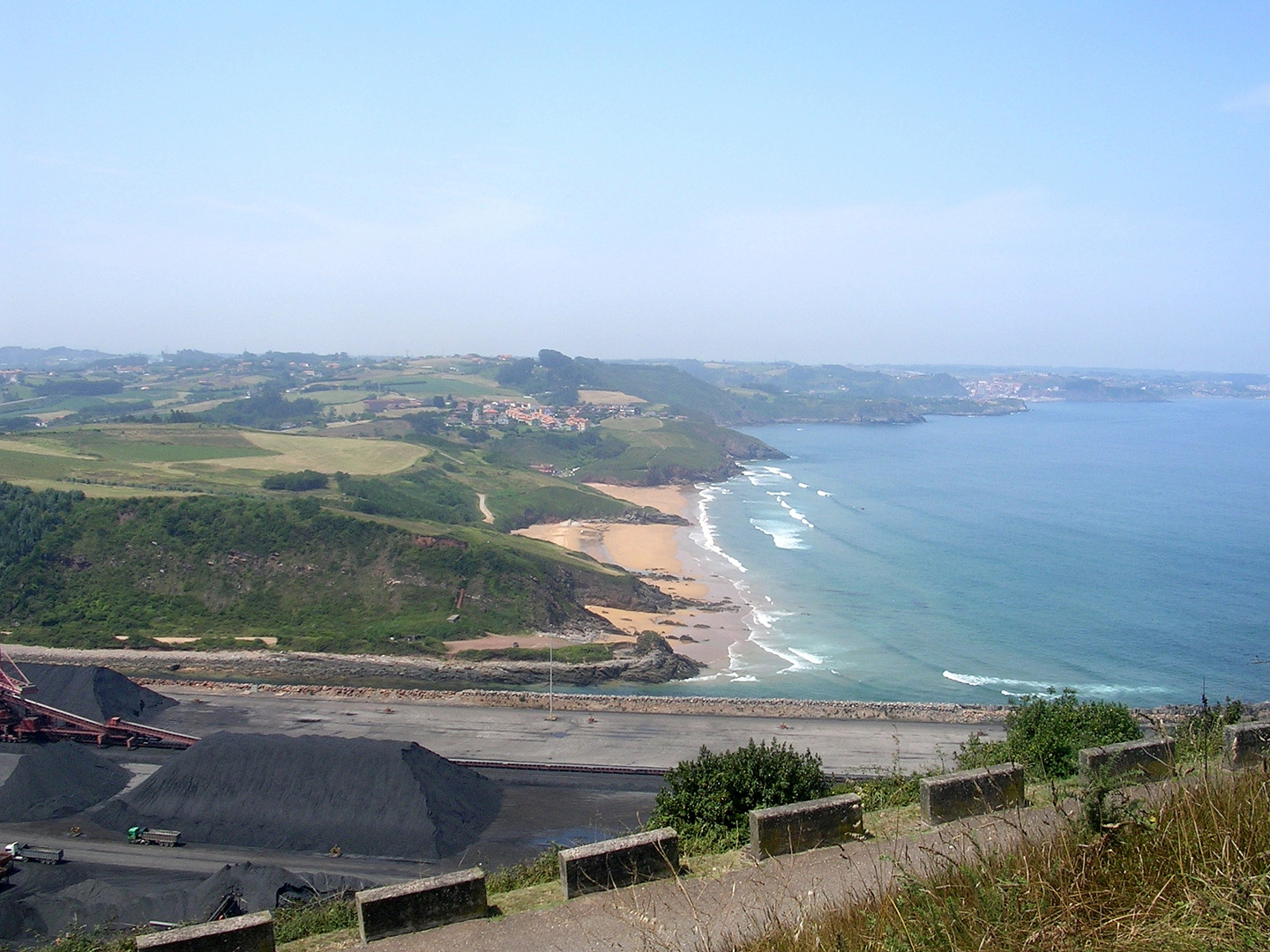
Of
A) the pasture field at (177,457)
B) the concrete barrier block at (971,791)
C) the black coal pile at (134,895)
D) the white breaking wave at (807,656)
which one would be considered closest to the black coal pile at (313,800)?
the black coal pile at (134,895)

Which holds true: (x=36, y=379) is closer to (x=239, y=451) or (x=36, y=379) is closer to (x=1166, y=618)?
(x=239, y=451)

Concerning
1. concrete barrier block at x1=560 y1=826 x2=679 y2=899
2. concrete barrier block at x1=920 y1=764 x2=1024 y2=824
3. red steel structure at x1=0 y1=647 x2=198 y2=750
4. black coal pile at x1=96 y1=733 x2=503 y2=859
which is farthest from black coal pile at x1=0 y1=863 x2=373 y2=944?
concrete barrier block at x1=920 y1=764 x2=1024 y2=824

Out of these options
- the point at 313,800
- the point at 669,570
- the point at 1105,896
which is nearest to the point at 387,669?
the point at 313,800

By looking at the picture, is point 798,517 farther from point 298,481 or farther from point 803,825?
point 803,825

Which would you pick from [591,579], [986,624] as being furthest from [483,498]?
[986,624]

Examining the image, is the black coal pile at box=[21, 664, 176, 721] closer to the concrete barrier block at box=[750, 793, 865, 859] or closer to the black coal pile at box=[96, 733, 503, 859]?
the black coal pile at box=[96, 733, 503, 859]
